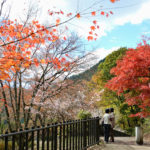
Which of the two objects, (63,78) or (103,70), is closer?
(63,78)

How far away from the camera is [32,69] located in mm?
12320

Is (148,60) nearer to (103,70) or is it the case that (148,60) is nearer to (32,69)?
(32,69)

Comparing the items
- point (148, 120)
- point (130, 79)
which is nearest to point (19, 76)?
point (130, 79)

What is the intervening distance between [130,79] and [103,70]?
12.0 meters

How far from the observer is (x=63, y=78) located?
1282 cm

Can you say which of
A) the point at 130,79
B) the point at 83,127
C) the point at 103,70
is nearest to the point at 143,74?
the point at 130,79

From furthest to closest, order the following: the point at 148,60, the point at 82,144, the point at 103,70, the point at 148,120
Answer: the point at 103,70
the point at 148,120
the point at 148,60
the point at 82,144

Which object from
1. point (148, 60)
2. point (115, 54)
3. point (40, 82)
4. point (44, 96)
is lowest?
point (44, 96)

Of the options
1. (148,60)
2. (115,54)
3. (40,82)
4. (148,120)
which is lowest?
(148,120)

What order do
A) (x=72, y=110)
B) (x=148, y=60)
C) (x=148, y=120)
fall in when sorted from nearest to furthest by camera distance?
(x=148, y=60)
(x=72, y=110)
(x=148, y=120)

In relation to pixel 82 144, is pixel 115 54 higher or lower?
higher

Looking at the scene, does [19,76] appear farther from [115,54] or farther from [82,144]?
[115,54]

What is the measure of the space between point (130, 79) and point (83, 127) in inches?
149

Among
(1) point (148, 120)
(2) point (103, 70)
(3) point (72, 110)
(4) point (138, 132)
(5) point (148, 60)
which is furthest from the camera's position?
(2) point (103, 70)
